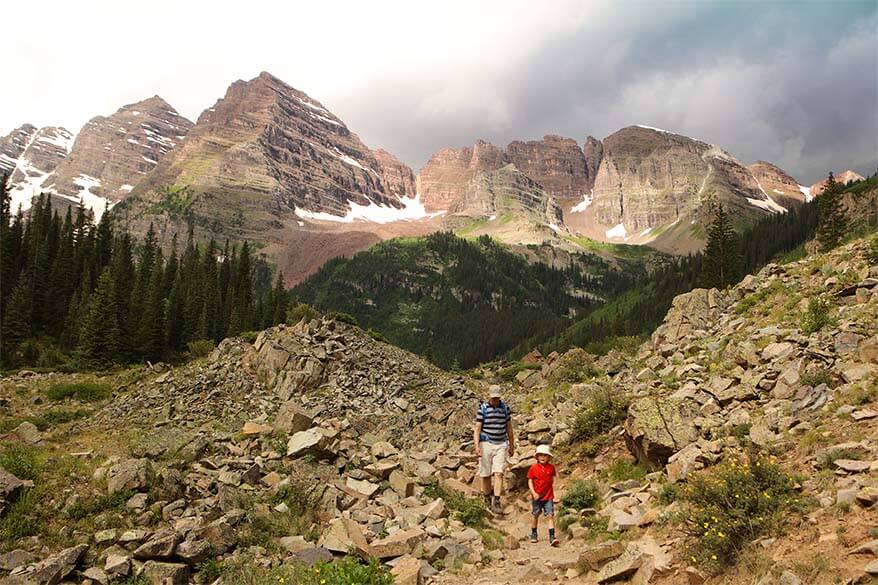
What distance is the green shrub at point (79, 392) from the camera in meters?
35.6

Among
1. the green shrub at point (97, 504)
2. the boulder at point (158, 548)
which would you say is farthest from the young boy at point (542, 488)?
the green shrub at point (97, 504)

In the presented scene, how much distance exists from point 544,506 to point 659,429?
364 cm

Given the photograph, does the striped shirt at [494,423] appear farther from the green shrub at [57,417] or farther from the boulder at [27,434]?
the green shrub at [57,417]

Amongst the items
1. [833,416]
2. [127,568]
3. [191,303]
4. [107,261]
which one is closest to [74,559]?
[127,568]

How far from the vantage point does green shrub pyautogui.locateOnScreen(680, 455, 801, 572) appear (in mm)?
7434

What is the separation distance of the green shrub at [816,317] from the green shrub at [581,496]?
789 cm

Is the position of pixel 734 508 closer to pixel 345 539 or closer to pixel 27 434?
pixel 345 539

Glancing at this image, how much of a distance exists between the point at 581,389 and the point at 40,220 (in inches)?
4052

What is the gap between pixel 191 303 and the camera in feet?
247

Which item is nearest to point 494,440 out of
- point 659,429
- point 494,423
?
point 494,423

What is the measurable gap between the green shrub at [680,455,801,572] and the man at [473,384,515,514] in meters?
5.80

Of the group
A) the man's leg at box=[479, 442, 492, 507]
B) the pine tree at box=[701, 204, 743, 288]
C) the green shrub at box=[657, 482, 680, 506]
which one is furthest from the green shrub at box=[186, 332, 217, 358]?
the pine tree at box=[701, 204, 743, 288]

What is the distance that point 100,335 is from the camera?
55344mm

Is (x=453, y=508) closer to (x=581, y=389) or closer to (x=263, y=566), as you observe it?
(x=263, y=566)
